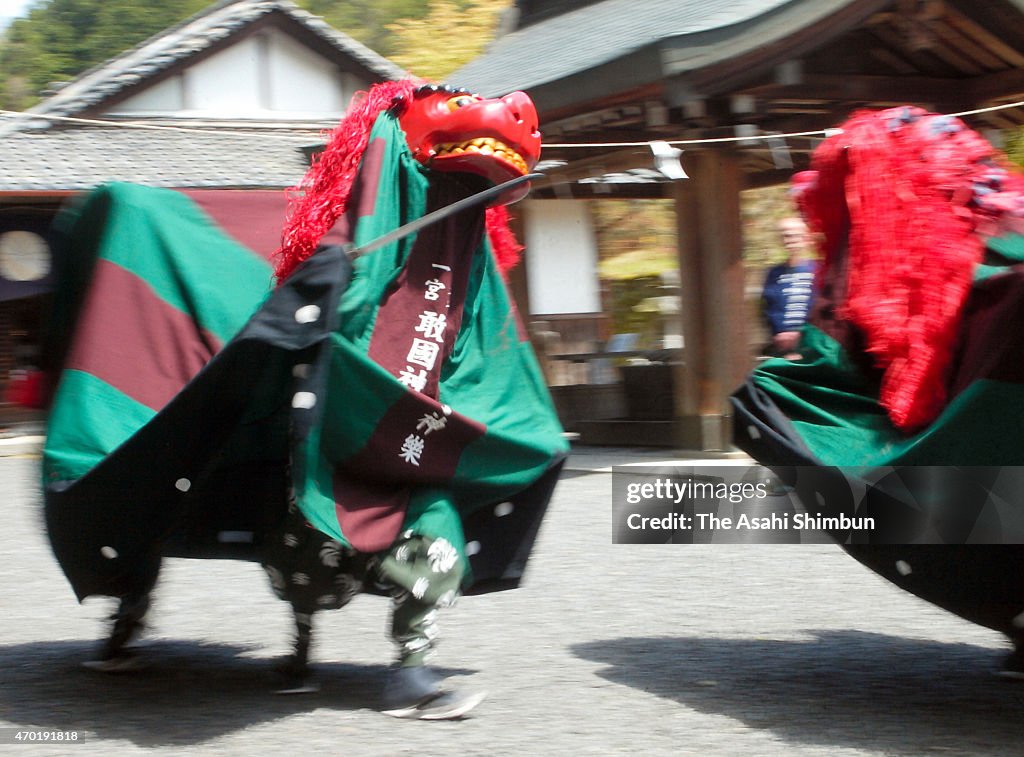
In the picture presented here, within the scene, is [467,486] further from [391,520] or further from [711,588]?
[711,588]

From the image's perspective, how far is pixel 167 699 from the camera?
12.7 ft

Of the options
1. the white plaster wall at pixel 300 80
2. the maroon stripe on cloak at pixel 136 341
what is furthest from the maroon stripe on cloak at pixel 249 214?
the white plaster wall at pixel 300 80

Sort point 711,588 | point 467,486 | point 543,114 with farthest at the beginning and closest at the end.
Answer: point 543,114
point 711,588
point 467,486

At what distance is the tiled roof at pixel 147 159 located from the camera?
13719 mm

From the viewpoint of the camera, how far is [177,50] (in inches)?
663

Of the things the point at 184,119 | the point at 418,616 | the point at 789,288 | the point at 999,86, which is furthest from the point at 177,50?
the point at 418,616

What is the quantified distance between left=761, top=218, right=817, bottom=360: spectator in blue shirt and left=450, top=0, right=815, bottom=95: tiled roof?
1899mm

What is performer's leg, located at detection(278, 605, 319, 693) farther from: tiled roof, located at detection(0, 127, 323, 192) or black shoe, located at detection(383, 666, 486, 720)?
tiled roof, located at detection(0, 127, 323, 192)

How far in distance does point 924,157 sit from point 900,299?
0.45 metres

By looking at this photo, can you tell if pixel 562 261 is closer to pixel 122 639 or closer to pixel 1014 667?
pixel 122 639

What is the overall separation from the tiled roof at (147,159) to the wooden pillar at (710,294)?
5.33m

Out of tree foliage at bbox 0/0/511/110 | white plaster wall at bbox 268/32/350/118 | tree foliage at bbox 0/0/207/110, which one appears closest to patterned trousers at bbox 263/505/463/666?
white plaster wall at bbox 268/32/350/118

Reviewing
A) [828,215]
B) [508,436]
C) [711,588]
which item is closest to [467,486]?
[508,436]

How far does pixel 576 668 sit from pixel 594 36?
773 centimetres
